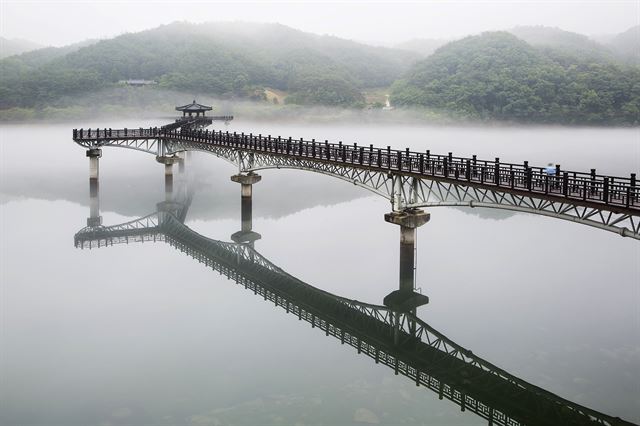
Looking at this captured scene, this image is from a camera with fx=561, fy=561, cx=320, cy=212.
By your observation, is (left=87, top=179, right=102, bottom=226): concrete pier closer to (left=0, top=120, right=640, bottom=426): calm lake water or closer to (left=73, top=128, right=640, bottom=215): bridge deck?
(left=0, top=120, right=640, bottom=426): calm lake water

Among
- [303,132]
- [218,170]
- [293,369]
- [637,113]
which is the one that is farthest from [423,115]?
[293,369]

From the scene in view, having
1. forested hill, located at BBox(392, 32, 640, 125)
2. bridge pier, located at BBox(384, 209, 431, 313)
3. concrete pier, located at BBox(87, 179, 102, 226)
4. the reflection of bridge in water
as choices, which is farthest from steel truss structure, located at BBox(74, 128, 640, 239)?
forested hill, located at BBox(392, 32, 640, 125)

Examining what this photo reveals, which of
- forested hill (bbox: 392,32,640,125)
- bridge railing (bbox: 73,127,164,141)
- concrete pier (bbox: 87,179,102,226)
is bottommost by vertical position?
concrete pier (bbox: 87,179,102,226)

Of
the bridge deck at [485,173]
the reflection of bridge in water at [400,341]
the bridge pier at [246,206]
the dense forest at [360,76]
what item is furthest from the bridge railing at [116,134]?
the dense forest at [360,76]

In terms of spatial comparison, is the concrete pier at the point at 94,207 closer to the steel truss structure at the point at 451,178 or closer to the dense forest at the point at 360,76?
the steel truss structure at the point at 451,178

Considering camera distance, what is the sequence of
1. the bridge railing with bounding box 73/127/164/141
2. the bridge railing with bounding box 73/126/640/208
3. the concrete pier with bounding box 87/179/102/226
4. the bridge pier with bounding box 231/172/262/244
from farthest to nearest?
the bridge railing with bounding box 73/127/164/141 → the concrete pier with bounding box 87/179/102/226 → the bridge pier with bounding box 231/172/262/244 → the bridge railing with bounding box 73/126/640/208
